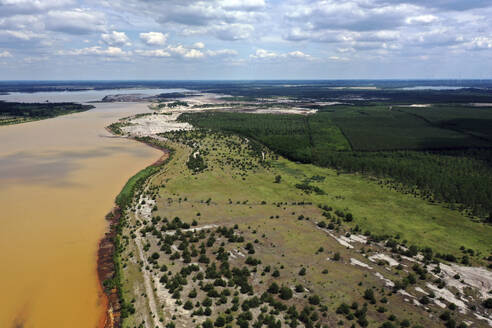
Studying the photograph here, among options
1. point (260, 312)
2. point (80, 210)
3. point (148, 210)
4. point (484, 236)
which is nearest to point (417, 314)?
point (260, 312)

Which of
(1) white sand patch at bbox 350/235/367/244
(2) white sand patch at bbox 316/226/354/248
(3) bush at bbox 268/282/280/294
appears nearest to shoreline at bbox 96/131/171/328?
(3) bush at bbox 268/282/280/294

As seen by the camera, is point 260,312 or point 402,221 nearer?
point 260,312

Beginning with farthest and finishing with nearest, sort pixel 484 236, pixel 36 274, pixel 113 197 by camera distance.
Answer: pixel 113 197
pixel 484 236
pixel 36 274

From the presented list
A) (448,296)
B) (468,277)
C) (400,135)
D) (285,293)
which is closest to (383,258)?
(448,296)

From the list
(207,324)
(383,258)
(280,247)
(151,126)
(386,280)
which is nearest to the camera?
(207,324)

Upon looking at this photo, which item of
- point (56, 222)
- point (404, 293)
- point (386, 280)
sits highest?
point (56, 222)

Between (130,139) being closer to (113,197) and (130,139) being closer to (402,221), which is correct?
(113,197)

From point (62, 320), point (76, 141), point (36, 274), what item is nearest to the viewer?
point (62, 320)

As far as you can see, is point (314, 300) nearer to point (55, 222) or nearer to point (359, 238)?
point (359, 238)
